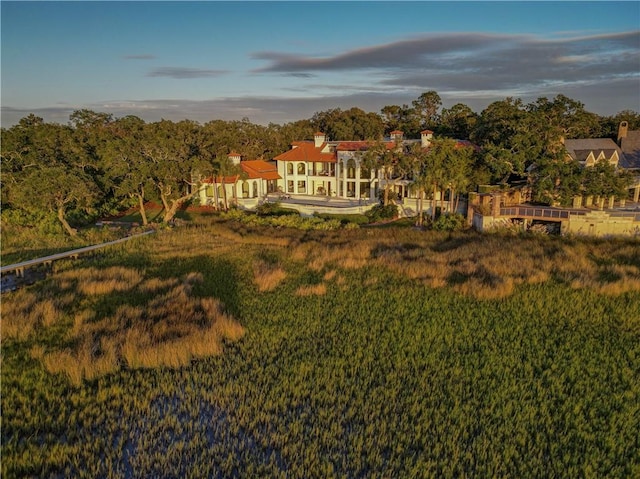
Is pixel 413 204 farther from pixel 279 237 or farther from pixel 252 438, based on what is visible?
pixel 252 438

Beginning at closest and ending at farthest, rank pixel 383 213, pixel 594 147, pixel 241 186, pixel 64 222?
pixel 64 222 < pixel 383 213 < pixel 594 147 < pixel 241 186

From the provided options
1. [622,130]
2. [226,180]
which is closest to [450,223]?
[226,180]

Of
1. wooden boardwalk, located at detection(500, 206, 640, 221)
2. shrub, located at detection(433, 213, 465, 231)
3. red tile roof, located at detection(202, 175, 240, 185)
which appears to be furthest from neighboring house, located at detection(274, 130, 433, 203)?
wooden boardwalk, located at detection(500, 206, 640, 221)

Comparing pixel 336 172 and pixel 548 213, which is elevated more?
pixel 336 172

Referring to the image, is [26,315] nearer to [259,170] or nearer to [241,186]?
[241,186]


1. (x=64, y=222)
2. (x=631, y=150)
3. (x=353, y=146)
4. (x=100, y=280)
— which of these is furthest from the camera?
(x=353, y=146)

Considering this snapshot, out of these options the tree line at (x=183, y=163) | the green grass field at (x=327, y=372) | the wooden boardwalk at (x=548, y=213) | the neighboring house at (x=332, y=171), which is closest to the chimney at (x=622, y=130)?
the tree line at (x=183, y=163)

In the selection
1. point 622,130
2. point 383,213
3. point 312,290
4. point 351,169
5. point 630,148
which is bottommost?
point 312,290

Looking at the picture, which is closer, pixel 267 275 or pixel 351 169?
pixel 267 275

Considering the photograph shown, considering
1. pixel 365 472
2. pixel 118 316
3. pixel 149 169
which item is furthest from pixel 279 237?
pixel 365 472
